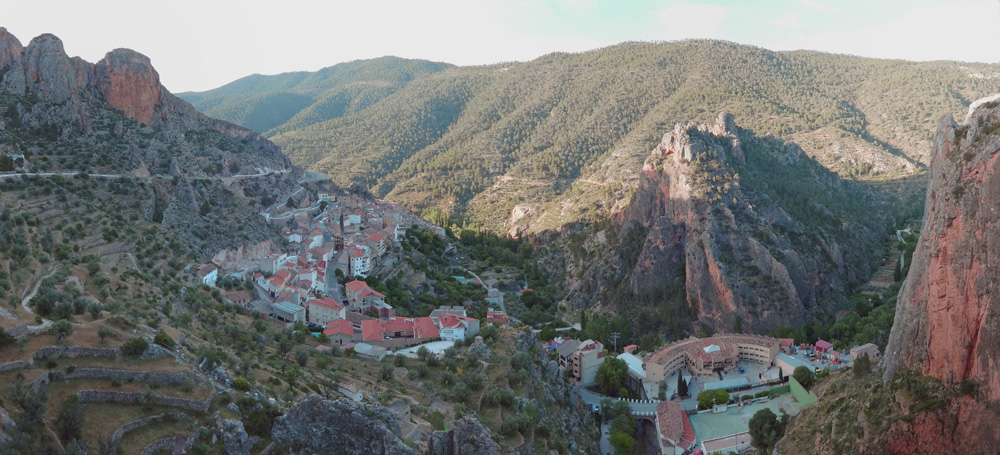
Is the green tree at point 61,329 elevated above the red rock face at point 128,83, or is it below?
below

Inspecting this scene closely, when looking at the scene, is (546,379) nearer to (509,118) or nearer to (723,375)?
(723,375)

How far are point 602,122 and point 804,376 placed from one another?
3123 inches

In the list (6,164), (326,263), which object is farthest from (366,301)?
(6,164)

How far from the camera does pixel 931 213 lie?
21.9 metres

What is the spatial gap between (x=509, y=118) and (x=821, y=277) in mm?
81211

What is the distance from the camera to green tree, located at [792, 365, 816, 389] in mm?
35281

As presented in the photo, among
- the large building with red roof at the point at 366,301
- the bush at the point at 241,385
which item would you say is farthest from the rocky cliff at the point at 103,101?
the bush at the point at 241,385

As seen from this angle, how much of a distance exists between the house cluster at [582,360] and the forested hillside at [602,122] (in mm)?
30052

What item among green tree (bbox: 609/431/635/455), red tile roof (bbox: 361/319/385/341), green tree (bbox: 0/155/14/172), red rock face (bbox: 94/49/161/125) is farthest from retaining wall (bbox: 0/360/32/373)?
red rock face (bbox: 94/49/161/125)

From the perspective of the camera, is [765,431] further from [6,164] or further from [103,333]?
[6,164]

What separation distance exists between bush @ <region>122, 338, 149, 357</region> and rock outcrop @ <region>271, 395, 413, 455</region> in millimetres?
4792

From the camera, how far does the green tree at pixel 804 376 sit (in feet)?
116

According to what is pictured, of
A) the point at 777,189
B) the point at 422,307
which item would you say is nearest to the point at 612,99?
the point at 777,189

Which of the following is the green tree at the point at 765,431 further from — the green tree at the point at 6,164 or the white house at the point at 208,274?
the green tree at the point at 6,164
